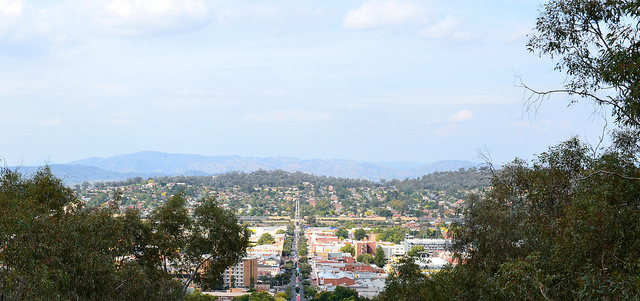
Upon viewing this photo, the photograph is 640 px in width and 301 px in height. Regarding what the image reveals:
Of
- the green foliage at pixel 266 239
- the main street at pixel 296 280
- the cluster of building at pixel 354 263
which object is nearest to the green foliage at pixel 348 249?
the cluster of building at pixel 354 263

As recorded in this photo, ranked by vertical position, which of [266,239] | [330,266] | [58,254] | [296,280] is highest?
[58,254]

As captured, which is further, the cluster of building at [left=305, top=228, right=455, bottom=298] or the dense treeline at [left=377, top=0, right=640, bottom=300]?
the cluster of building at [left=305, top=228, right=455, bottom=298]

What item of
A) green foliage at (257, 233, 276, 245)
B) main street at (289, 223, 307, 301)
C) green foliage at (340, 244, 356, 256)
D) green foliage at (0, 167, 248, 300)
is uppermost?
green foliage at (0, 167, 248, 300)

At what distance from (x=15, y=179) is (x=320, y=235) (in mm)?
43455

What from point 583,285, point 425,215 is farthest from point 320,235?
point 583,285

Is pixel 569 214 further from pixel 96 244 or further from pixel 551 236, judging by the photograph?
pixel 96 244

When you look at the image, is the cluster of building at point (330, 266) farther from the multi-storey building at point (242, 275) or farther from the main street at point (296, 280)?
the main street at point (296, 280)

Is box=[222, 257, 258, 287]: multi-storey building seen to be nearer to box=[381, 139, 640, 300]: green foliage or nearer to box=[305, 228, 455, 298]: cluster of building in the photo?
box=[305, 228, 455, 298]: cluster of building

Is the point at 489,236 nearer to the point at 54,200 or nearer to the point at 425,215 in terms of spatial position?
the point at 54,200

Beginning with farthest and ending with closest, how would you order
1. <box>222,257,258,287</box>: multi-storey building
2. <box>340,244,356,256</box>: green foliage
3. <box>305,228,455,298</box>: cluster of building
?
<box>340,244,356,256</box>: green foliage
<box>222,257,258,287</box>: multi-storey building
<box>305,228,455,298</box>: cluster of building

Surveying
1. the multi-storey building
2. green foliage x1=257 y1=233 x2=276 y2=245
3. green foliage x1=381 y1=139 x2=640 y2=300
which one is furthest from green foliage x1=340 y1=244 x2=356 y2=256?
green foliage x1=381 y1=139 x2=640 y2=300

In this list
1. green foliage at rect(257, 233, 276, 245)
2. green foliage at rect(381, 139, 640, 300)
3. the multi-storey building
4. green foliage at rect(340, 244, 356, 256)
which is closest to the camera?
green foliage at rect(381, 139, 640, 300)

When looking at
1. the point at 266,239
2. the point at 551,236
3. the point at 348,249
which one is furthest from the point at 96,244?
the point at 266,239

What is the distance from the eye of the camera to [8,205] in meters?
4.78
